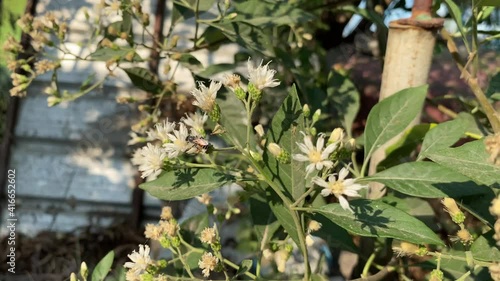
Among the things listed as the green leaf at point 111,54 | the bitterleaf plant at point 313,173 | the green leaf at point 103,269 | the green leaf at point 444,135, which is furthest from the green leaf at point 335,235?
the green leaf at point 111,54

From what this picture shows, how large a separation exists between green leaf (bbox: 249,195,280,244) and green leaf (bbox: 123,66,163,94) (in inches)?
A: 12.5

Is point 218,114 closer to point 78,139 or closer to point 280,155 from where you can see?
point 280,155

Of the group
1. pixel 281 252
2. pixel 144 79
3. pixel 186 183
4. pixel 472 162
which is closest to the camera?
pixel 472 162

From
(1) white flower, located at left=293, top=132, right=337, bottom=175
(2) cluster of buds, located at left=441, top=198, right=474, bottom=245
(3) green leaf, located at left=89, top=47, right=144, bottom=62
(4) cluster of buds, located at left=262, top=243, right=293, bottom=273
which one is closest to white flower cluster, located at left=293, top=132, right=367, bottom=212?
(1) white flower, located at left=293, top=132, right=337, bottom=175

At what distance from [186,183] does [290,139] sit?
0.11 meters

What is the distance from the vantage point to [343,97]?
2.80 ft

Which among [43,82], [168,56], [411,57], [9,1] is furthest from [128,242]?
[411,57]

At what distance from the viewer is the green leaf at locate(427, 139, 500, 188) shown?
0.42 meters

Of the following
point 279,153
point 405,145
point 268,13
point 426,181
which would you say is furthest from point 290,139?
point 268,13

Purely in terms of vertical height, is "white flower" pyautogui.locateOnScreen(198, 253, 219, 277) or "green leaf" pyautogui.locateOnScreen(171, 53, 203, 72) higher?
"green leaf" pyautogui.locateOnScreen(171, 53, 203, 72)

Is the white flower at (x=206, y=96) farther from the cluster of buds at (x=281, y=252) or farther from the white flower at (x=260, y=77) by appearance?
the cluster of buds at (x=281, y=252)

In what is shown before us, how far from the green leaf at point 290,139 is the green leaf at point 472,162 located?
120 millimetres

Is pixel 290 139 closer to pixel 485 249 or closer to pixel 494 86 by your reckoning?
pixel 485 249

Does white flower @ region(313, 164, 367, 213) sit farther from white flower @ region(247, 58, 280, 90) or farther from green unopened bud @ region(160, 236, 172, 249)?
green unopened bud @ region(160, 236, 172, 249)
